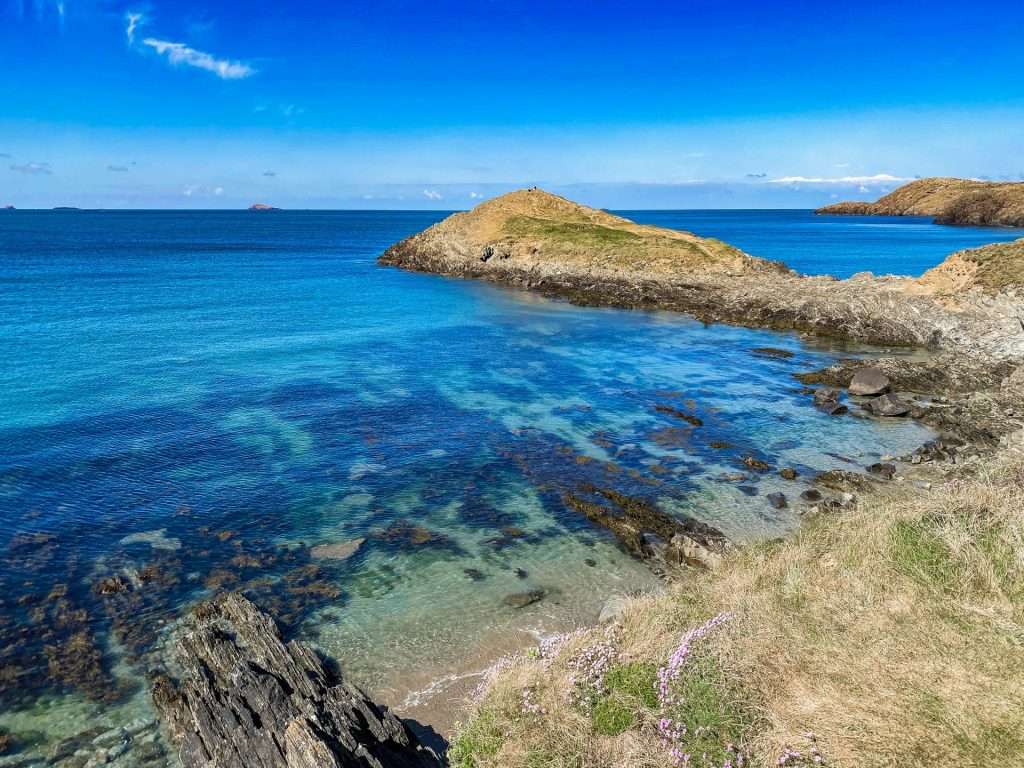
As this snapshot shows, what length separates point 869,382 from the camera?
34.1m

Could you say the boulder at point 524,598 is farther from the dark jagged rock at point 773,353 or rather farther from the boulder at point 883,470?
the dark jagged rock at point 773,353

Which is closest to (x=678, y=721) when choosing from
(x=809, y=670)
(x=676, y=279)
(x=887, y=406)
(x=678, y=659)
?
(x=678, y=659)

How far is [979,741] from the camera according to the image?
7.67 meters

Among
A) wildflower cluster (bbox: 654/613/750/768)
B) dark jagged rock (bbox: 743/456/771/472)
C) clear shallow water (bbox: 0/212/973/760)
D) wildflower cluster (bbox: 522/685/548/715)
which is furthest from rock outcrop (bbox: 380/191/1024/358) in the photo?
wildflower cluster (bbox: 522/685/548/715)

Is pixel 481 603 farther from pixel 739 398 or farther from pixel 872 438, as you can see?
pixel 739 398

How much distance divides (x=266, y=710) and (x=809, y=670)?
875 centimetres

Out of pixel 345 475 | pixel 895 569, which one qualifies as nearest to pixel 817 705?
pixel 895 569

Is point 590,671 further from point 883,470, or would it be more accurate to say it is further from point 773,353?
point 773,353

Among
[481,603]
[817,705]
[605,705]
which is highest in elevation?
[817,705]

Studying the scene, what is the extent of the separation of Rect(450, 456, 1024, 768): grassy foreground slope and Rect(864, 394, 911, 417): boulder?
712 inches

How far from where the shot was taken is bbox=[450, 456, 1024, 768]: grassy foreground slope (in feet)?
26.9

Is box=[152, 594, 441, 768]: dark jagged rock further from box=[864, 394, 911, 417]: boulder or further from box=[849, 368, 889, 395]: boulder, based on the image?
box=[849, 368, 889, 395]: boulder

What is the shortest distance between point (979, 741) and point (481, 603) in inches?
440

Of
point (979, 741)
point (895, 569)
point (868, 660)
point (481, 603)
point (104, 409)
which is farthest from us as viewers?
point (104, 409)
